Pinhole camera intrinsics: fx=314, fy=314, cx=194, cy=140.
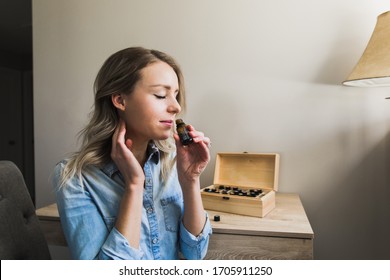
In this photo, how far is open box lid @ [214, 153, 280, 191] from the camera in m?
1.27

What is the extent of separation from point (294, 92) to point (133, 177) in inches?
35.0

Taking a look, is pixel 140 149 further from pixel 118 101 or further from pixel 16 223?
pixel 16 223

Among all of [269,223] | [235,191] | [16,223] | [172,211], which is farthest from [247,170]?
[16,223]

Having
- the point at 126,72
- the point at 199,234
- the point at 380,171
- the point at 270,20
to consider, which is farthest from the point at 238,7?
the point at 199,234

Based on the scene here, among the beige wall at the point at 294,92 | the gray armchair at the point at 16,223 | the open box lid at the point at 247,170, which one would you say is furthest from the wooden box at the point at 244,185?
the gray armchair at the point at 16,223

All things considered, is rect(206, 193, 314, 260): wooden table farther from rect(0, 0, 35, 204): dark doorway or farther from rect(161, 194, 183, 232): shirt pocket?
rect(0, 0, 35, 204): dark doorway

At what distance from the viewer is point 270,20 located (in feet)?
4.52

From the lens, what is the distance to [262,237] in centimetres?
93

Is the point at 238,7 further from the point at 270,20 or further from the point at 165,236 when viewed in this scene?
the point at 165,236

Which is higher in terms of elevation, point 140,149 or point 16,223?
point 140,149

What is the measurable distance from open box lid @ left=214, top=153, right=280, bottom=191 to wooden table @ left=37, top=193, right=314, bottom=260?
224 mm

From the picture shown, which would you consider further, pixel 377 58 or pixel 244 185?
pixel 244 185

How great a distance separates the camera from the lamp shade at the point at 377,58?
3.31 ft

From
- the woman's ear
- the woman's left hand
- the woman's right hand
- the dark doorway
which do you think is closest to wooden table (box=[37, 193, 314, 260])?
the woman's left hand
